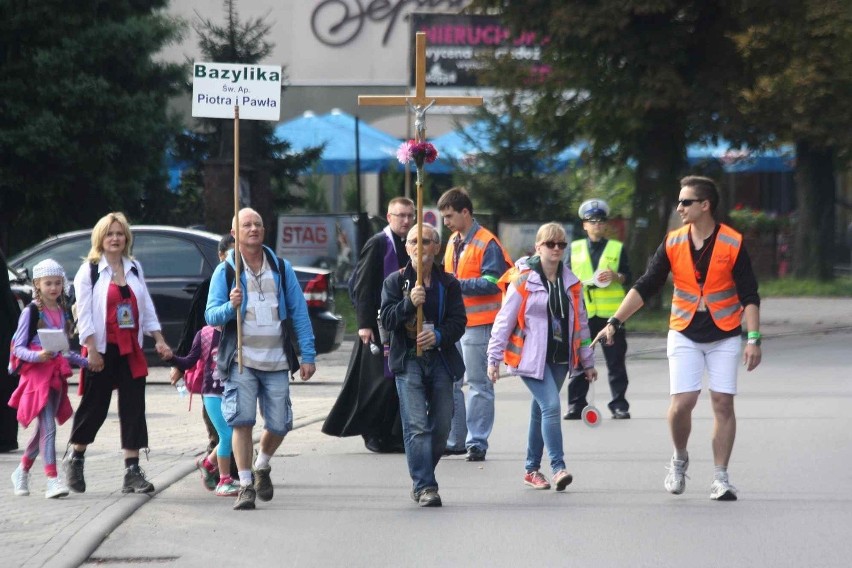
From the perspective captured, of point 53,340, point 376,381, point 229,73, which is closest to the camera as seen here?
point 53,340

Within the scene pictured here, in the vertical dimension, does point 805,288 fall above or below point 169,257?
below

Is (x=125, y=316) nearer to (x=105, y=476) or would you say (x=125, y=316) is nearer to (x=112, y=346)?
(x=112, y=346)

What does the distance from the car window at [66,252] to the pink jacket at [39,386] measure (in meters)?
6.80

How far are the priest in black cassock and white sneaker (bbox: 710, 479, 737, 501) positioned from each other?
2.50 meters

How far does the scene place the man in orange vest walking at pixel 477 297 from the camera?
1033 centimetres

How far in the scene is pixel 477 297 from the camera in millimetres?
10398

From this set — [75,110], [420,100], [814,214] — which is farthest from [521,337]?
[814,214]

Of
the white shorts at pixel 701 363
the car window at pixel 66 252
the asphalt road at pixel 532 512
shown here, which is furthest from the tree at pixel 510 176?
the white shorts at pixel 701 363

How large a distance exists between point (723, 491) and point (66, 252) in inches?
363

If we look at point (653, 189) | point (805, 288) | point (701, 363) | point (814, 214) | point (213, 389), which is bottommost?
point (805, 288)

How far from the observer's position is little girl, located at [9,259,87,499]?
896cm

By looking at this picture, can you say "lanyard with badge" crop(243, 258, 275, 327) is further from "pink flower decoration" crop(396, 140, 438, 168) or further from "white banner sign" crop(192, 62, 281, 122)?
"white banner sign" crop(192, 62, 281, 122)

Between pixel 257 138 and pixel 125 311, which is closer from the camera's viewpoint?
pixel 125 311

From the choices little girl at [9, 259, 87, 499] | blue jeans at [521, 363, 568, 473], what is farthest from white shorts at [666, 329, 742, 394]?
little girl at [9, 259, 87, 499]
